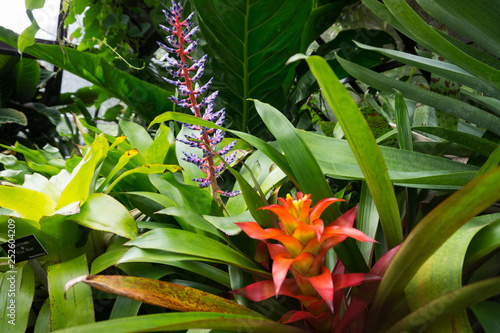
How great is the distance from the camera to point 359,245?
19.2 inches

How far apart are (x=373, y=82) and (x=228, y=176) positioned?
1.29 ft

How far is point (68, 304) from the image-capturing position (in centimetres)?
45

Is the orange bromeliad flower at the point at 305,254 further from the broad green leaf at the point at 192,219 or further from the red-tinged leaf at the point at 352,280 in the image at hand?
the broad green leaf at the point at 192,219

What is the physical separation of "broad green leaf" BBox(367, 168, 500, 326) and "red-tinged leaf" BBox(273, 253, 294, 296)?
103mm

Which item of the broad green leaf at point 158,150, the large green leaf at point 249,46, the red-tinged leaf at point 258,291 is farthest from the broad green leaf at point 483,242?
the large green leaf at point 249,46

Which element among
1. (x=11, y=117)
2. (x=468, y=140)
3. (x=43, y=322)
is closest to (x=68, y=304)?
(x=43, y=322)

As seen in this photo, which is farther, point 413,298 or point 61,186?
point 61,186

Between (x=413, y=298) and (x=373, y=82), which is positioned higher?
(x=373, y=82)


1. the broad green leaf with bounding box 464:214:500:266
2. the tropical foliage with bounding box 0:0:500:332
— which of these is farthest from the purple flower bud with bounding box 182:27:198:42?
the broad green leaf with bounding box 464:214:500:266

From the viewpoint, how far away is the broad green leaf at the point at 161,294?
0.34 m

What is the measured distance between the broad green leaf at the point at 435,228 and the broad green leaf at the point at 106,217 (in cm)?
33

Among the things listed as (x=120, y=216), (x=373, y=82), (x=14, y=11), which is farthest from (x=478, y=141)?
(x=14, y=11)

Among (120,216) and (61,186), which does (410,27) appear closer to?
(120,216)

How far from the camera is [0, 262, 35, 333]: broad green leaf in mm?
477
